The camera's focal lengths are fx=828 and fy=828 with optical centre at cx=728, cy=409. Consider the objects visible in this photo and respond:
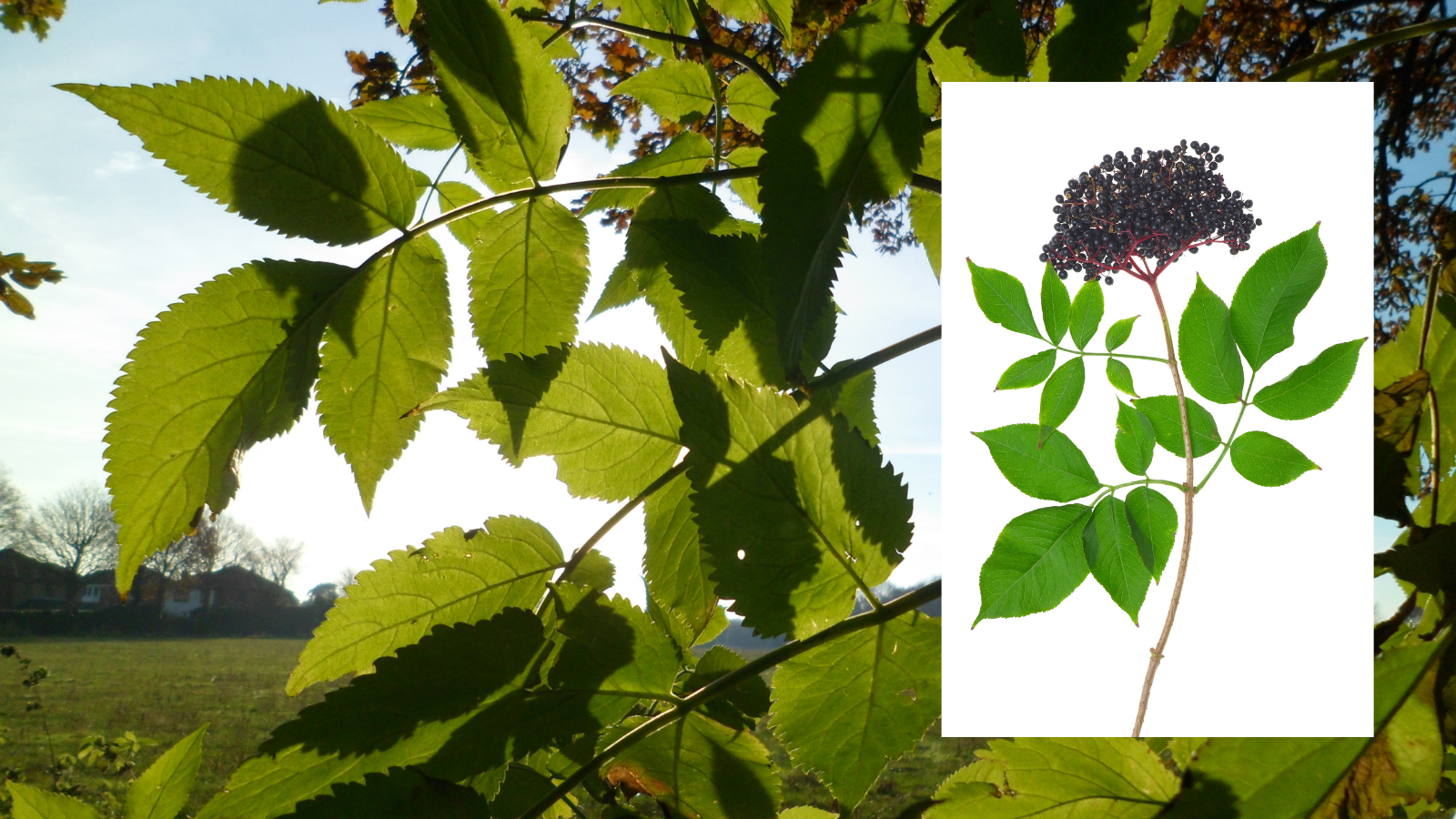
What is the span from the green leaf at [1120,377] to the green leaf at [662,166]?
0.95ft

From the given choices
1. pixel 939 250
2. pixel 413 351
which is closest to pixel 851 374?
pixel 939 250

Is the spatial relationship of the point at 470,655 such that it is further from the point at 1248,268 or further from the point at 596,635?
the point at 1248,268

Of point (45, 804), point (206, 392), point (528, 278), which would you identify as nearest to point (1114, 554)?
point (528, 278)

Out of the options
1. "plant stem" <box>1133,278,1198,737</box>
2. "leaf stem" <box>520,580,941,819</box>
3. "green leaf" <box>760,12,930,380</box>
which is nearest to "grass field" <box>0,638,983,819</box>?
"plant stem" <box>1133,278,1198,737</box>

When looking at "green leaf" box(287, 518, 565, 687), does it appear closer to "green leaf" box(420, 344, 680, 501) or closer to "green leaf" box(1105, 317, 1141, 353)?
"green leaf" box(420, 344, 680, 501)

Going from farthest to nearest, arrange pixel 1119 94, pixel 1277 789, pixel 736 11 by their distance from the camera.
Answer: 1. pixel 736 11
2. pixel 1119 94
3. pixel 1277 789

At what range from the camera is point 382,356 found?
48 centimetres

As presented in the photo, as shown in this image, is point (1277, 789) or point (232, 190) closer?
point (1277, 789)

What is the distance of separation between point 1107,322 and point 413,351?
394mm

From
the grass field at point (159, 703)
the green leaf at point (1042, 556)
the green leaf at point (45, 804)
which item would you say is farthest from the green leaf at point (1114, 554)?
the grass field at point (159, 703)

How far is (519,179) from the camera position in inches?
19.0

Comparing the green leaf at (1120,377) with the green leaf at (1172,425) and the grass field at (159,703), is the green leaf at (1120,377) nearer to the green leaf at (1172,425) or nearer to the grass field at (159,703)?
the green leaf at (1172,425)

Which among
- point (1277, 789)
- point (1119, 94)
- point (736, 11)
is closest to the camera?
point (1277, 789)

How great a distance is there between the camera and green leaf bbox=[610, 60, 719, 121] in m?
0.62
